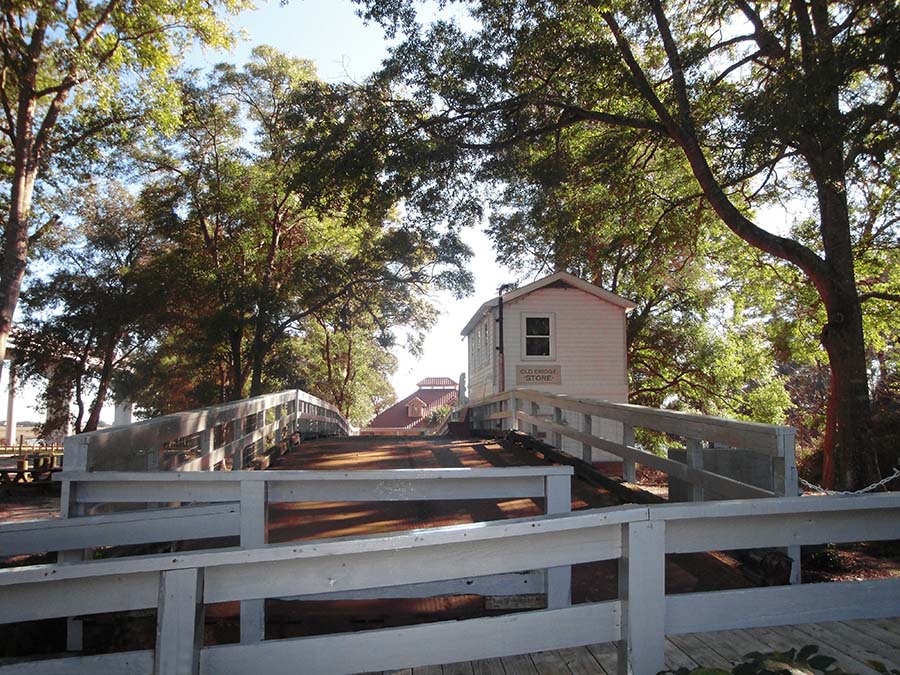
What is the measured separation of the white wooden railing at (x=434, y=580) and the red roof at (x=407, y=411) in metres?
59.2

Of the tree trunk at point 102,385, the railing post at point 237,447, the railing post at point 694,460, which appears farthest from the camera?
the tree trunk at point 102,385

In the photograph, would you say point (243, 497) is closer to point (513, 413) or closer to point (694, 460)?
point (694, 460)

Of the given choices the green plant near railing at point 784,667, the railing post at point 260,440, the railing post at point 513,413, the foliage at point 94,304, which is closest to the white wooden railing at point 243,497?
the green plant near railing at point 784,667

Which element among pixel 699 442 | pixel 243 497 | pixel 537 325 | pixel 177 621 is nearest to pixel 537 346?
pixel 537 325

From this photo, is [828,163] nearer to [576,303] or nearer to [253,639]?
[253,639]

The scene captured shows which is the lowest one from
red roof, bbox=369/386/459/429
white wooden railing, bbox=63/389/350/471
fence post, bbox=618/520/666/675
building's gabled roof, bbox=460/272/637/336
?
red roof, bbox=369/386/459/429

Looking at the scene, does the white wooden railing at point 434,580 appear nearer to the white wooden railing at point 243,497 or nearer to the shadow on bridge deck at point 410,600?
the white wooden railing at point 243,497

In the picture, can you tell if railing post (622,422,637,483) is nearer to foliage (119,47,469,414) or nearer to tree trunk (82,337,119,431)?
foliage (119,47,469,414)

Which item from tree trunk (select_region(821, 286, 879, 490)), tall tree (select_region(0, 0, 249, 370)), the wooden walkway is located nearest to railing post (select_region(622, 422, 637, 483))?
tree trunk (select_region(821, 286, 879, 490))

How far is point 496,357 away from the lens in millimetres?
21141

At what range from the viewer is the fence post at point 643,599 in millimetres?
2729

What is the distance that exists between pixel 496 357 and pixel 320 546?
1870 centimetres

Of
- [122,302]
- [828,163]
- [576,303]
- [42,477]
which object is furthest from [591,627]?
[122,302]

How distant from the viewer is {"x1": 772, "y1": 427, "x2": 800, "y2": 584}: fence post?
176 inches
